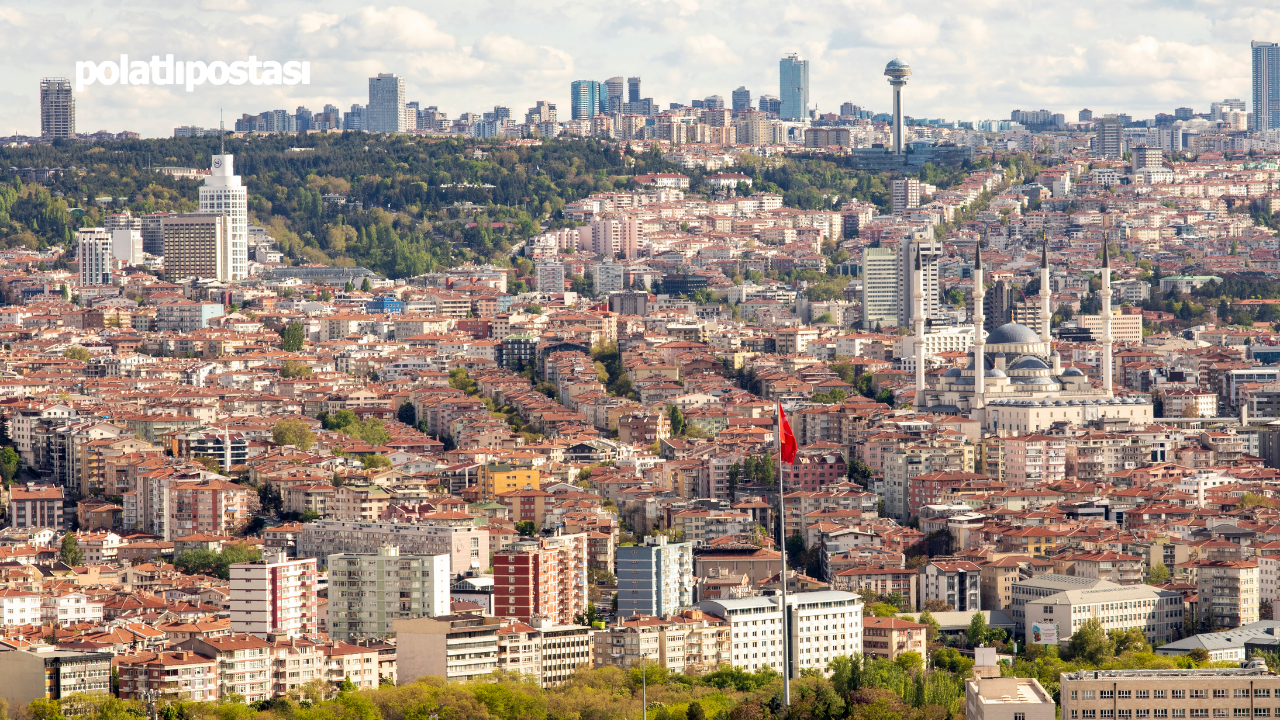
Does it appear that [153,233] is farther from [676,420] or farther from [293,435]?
[293,435]

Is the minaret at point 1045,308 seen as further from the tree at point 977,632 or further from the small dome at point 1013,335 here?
the tree at point 977,632

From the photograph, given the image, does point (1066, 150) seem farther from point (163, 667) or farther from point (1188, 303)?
point (163, 667)

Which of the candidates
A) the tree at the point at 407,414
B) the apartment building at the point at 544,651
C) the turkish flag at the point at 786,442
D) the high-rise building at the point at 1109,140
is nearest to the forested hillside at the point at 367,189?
the high-rise building at the point at 1109,140

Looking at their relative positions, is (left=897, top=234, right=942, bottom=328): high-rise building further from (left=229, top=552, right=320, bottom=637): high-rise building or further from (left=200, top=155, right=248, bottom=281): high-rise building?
(left=229, top=552, right=320, bottom=637): high-rise building

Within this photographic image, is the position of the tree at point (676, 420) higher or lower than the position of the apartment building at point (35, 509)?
higher

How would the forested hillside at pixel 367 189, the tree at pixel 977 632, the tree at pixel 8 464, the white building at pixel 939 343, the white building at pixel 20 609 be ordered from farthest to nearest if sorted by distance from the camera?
the forested hillside at pixel 367 189 → the white building at pixel 939 343 → the tree at pixel 8 464 → the tree at pixel 977 632 → the white building at pixel 20 609

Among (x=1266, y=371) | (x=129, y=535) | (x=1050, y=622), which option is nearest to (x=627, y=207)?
(x=1266, y=371)

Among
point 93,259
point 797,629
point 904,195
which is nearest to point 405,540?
point 797,629
